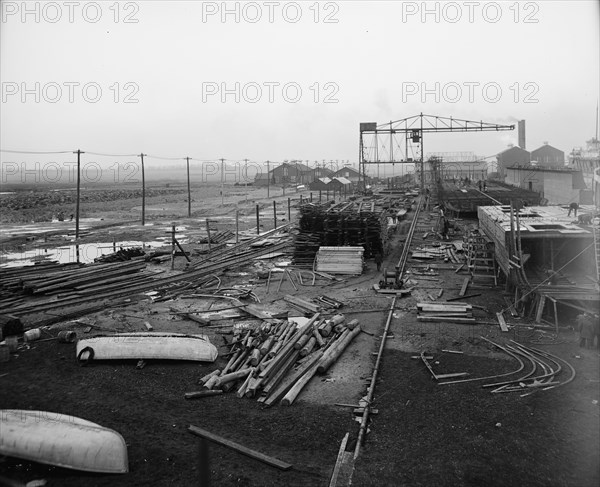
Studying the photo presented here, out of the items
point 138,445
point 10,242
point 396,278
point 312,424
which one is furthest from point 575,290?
point 10,242

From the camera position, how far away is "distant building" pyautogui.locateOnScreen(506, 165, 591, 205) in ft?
103

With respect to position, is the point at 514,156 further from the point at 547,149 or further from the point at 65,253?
the point at 65,253

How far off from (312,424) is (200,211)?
40557 mm

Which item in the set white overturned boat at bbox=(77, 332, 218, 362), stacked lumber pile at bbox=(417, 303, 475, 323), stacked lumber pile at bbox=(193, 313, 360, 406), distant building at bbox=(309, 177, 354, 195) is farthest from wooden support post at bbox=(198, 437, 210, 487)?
distant building at bbox=(309, 177, 354, 195)

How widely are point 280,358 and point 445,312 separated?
5.22 metres

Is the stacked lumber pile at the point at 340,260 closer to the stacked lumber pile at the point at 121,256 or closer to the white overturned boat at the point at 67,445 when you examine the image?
the stacked lumber pile at the point at 121,256

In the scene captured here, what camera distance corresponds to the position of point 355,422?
7.34m

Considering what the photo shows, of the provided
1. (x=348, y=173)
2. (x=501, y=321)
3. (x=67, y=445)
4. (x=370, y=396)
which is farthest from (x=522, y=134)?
(x=67, y=445)

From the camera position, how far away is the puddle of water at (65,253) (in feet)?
71.4

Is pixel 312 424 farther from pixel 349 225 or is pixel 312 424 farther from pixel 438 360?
pixel 349 225

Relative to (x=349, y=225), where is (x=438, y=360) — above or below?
below

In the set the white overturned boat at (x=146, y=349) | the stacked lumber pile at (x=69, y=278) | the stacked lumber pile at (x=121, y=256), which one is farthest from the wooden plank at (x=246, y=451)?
the stacked lumber pile at (x=121, y=256)

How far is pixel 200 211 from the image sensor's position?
46406mm

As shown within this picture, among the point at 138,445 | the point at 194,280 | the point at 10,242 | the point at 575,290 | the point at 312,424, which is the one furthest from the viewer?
the point at 10,242
